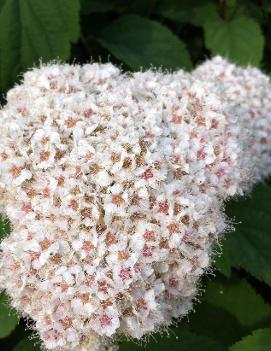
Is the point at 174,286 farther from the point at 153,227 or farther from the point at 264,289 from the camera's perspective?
the point at 264,289

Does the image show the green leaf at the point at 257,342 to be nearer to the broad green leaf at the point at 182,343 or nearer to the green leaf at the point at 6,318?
the broad green leaf at the point at 182,343

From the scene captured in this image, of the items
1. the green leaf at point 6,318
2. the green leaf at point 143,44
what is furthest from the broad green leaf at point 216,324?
the green leaf at point 143,44

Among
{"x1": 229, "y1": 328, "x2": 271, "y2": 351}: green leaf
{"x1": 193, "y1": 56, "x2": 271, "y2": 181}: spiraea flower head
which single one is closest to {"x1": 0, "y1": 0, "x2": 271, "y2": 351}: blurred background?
{"x1": 229, "y1": 328, "x2": 271, "y2": 351}: green leaf

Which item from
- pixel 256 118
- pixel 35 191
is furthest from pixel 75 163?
pixel 256 118

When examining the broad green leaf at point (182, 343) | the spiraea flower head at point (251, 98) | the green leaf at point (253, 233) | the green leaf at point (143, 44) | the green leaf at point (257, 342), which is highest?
the green leaf at point (143, 44)

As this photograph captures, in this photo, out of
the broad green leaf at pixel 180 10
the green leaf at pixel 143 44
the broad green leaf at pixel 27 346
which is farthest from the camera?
the broad green leaf at pixel 180 10
